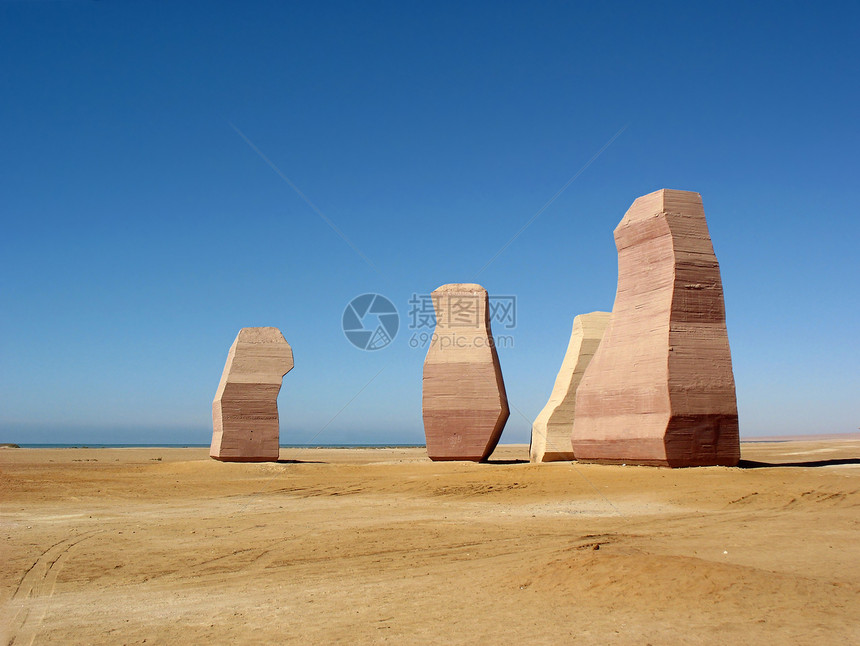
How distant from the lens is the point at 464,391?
1630 centimetres

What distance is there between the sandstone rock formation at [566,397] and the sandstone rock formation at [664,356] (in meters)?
3.87

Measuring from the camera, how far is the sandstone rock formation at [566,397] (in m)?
17.6

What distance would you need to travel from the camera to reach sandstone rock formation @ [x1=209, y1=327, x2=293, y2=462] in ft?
57.5

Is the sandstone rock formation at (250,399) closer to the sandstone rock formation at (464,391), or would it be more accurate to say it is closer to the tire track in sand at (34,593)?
the sandstone rock formation at (464,391)

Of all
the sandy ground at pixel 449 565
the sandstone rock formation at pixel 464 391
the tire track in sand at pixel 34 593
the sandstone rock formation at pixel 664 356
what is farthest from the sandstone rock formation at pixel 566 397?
the tire track in sand at pixel 34 593

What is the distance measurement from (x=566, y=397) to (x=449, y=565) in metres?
13.1

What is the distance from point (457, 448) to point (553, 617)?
12.4 metres

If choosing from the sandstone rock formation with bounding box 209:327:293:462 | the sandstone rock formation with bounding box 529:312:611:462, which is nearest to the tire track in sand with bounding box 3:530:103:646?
the sandstone rock formation with bounding box 209:327:293:462

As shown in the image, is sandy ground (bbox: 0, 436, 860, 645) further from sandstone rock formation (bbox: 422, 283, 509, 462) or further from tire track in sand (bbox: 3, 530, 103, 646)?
sandstone rock formation (bbox: 422, 283, 509, 462)

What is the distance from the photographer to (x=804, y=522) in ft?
23.9

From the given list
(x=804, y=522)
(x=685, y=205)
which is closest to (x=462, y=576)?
(x=804, y=522)

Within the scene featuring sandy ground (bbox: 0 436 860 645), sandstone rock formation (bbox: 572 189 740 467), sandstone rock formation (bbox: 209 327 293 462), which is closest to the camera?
sandy ground (bbox: 0 436 860 645)

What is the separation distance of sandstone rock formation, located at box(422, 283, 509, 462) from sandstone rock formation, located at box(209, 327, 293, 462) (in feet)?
13.8

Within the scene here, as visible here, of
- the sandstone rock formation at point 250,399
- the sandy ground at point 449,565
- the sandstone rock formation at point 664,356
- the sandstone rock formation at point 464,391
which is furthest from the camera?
the sandstone rock formation at point 250,399
